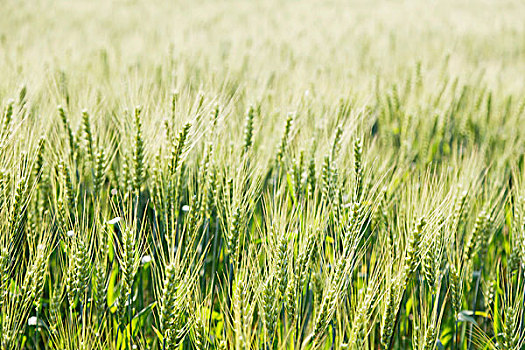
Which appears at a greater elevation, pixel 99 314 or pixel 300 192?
pixel 300 192

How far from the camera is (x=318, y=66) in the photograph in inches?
129

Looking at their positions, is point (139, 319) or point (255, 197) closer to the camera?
point (139, 319)

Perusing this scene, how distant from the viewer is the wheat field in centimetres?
100

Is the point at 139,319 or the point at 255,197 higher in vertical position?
the point at 255,197

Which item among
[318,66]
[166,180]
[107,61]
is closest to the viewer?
[166,180]

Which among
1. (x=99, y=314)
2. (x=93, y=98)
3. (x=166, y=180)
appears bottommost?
(x=99, y=314)

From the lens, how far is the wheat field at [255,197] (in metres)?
1.00

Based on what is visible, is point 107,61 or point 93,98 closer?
point 93,98

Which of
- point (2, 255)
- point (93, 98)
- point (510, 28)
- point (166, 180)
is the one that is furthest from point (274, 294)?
point (510, 28)

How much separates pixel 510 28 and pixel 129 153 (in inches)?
232

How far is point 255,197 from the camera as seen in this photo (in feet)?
4.42

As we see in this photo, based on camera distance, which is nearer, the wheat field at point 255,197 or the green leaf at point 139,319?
the wheat field at point 255,197

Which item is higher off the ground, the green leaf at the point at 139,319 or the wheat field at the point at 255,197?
the wheat field at the point at 255,197

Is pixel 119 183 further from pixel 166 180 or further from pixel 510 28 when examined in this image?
pixel 510 28
